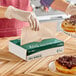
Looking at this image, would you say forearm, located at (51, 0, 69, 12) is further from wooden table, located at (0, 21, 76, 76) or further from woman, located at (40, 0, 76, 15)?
wooden table, located at (0, 21, 76, 76)

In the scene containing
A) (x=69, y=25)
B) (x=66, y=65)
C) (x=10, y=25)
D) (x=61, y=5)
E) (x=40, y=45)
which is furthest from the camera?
(x=61, y=5)

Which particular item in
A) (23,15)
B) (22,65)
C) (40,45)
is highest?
(23,15)

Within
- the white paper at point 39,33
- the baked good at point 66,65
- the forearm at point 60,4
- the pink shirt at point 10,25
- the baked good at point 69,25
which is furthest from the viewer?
the forearm at point 60,4

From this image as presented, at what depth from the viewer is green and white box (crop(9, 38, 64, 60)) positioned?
5.67 feet

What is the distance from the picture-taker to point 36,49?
1753 mm

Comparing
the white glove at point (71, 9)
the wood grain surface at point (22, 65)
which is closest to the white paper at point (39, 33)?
the wood grain surface at point (22, 65)

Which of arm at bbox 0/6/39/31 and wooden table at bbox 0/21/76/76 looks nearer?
wooden table at bbox 0/21/76/76

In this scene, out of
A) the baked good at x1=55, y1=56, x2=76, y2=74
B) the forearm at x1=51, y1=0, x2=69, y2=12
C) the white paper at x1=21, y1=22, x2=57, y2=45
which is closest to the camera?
the baked good at x1=55, y1=56, x2=76, y2=74

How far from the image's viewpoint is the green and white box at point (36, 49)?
5.67 ft

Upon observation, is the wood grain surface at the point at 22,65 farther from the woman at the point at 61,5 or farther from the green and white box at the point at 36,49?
the woman at the point at 61,5

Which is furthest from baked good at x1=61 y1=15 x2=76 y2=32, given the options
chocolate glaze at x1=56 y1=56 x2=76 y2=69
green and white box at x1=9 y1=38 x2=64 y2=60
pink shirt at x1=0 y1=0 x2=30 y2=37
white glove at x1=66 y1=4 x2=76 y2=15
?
chocolate glaze at x1=56 y1=56 x2=76 y2=69

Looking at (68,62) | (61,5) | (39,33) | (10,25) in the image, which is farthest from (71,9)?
(68,62)

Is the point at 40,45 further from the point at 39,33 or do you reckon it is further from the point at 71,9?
the point at 71,9

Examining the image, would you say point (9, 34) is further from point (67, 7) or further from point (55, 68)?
point (55, 68)
